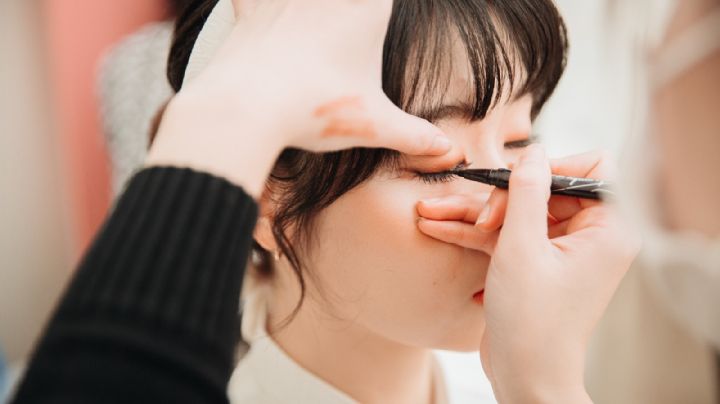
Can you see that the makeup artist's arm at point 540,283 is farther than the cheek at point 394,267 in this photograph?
No

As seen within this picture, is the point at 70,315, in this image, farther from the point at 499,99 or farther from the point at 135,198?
the point at 499,99

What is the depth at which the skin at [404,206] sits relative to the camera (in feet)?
2.03

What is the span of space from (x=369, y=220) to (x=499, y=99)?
9.1 inches

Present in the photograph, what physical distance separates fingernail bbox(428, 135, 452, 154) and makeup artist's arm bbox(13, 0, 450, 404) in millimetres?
60

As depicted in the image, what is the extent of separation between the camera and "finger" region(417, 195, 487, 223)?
0.86m

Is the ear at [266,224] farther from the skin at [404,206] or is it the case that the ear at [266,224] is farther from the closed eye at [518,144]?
the closed eye at [518,144]

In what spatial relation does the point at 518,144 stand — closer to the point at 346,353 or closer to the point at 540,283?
the point at 540,283

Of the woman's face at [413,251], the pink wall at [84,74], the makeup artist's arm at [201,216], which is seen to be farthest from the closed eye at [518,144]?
the pink wall at [84,74]

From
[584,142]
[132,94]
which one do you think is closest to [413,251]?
[584,142]

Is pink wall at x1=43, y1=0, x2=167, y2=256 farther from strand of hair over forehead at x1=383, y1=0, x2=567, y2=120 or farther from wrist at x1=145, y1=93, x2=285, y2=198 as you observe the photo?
wrist at x1=145, y1=93, x2=285, y2=198

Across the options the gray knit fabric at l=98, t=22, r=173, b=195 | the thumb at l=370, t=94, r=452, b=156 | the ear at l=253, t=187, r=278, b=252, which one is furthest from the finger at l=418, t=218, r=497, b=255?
the gray knit fabric at l=98, t=22, r=173, b=195

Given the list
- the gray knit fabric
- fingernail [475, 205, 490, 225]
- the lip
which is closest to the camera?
fingernail [475, 205, 490, 225]

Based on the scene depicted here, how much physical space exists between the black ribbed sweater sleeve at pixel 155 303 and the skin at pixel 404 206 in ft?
0.12

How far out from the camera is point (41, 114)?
243 centimetres
